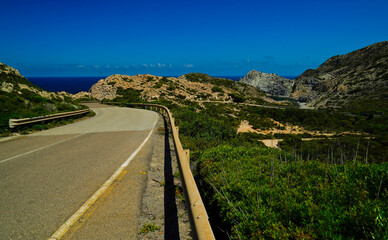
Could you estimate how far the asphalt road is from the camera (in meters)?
3.76

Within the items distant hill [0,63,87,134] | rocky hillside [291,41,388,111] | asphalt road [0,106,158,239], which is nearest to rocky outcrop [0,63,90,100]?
distant hill [0,63,87,134]

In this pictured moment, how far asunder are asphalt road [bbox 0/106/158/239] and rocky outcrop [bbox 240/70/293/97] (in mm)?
127615

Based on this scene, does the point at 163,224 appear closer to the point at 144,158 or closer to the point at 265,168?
the point at 265,168

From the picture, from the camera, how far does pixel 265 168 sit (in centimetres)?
494

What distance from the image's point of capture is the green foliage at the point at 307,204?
2.41 meters

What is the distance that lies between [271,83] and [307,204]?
14200 centimetres

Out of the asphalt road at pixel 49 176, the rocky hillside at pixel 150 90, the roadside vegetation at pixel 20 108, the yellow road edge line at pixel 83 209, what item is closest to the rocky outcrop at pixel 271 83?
the rocky hillside at pixel 150 90

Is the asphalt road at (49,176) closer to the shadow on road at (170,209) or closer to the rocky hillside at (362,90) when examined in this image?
the shadow on road at (170,209)

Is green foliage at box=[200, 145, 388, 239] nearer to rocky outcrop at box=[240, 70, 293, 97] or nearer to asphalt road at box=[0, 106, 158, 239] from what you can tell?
asphalt road at box=[0, 106, 158, 239]

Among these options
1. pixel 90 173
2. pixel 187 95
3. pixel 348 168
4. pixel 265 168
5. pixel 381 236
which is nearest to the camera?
pixel 381 236

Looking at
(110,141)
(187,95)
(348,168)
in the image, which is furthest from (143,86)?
(348,168)

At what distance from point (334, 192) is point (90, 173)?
556cm

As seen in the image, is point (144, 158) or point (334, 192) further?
point (144, 158)

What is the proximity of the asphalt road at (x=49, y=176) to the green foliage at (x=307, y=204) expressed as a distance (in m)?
2.96
